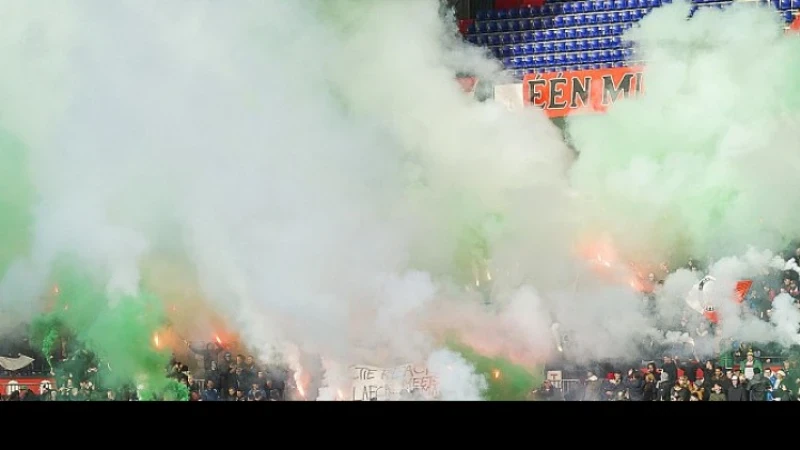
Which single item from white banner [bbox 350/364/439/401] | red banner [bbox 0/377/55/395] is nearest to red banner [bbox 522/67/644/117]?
white banner [bbox 350/364/439/401]

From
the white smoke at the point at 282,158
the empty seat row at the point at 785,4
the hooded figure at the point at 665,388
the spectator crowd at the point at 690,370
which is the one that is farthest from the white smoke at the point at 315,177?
the empty seat row at the point at 785,4

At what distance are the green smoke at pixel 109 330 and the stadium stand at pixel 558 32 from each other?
80.7 inches

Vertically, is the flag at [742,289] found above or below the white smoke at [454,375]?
above

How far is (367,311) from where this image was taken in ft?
17.1

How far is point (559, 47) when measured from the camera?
17.6ft

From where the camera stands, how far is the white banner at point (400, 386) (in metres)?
5.18

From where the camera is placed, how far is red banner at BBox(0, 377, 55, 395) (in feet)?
17.7

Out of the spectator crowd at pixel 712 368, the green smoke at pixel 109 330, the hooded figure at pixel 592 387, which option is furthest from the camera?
the green smoke at pixel 109 330

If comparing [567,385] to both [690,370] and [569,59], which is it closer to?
[690,370]

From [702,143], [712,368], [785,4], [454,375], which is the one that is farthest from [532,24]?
[712,368]

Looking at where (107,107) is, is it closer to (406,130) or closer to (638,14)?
(406,130)

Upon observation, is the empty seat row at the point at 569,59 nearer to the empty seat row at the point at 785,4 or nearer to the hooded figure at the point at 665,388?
the empty seat row at the point at 785,4

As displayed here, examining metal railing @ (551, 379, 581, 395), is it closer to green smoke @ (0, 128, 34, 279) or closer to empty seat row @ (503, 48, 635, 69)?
empty seat row @ (503, 48, 635, 69)

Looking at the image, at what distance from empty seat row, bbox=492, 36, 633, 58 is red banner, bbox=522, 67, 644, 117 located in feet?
0.39
